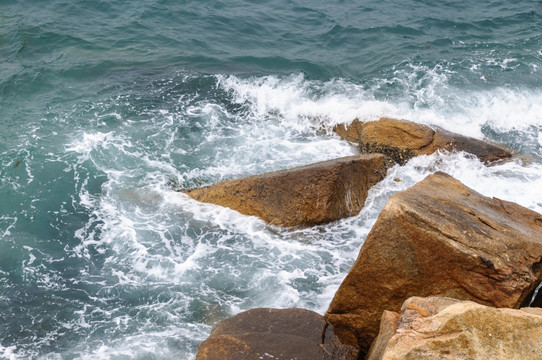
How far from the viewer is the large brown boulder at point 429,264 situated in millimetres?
4375

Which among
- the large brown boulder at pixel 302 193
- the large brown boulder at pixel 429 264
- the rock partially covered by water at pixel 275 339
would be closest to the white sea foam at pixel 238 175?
the large brown boulder at pixel 302 193

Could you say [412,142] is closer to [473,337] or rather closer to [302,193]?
[302,193]

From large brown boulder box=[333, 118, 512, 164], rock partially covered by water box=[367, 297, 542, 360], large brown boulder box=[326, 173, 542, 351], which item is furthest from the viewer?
large brown boulder box=[333, 118, 512, 164]

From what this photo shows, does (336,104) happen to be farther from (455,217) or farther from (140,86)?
(455,217)

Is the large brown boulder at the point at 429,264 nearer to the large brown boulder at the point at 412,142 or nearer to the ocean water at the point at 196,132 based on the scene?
Result: the ocean water at the point at 196,132

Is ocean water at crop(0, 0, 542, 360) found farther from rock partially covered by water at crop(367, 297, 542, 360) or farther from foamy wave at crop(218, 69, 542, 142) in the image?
rock partially covered by water at crop(367, 297, 542, 360)

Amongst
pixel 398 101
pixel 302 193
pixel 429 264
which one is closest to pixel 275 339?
pixel 429 264

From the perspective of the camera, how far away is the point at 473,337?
3205mm

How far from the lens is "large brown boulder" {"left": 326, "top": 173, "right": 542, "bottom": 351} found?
438 cm

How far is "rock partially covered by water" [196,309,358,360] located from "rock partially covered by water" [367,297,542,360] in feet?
4.48

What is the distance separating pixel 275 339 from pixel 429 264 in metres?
1.66

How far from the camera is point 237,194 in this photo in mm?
7641

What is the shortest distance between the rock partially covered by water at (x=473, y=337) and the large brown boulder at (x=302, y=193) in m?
3.79

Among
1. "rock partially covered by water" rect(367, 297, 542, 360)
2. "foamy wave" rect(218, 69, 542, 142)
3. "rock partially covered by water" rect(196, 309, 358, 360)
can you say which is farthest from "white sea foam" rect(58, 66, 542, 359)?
"rock partially covered by water" rect(367, 297, 542, 360)
